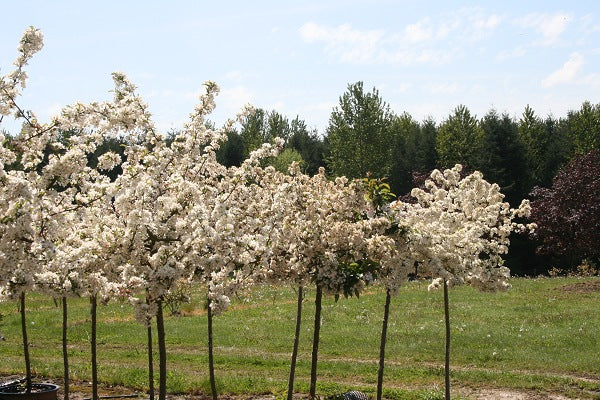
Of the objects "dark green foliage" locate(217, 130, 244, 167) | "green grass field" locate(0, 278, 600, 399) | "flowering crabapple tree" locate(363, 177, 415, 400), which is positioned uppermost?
"dark green foliage" locate(217, 130, 244, 167)

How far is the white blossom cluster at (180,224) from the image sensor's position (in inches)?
309

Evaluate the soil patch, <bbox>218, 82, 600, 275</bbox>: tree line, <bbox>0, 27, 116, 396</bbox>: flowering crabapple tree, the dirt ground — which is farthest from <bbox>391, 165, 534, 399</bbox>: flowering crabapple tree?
<bbox>218, 82, 600, 275</bbox>: tree line

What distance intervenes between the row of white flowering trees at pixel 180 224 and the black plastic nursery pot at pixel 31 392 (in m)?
2.74

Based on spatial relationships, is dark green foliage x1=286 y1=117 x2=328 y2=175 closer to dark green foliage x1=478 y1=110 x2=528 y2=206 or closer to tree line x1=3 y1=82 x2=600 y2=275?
tree line x1=3 y1=82 x2=600 y2=275

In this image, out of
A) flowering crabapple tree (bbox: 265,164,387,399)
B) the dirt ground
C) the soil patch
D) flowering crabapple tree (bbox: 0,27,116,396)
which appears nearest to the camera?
flowering crabapple tree (bbox: 0,27,116,396)

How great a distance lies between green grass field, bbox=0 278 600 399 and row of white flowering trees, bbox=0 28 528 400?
6.69 feet

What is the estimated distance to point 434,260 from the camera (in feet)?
34.1

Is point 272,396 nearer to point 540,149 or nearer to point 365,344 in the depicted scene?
point 365,344

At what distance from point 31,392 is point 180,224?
506 cm

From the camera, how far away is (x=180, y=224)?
8453 millimetres

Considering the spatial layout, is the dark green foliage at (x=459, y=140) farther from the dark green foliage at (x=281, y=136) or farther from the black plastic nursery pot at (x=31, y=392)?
the black plastic nursery pot at (x=31, y=392)

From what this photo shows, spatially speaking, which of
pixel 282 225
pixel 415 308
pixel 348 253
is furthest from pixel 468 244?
pixel 415 308

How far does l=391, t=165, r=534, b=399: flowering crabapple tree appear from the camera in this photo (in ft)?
34.3

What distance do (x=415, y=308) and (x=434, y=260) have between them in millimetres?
14675
